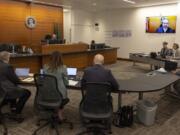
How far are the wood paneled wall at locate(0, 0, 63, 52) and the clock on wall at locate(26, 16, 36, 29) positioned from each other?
5.4 inches

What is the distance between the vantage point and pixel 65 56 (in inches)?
325

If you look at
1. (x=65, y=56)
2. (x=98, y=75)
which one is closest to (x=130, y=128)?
(x=98, y=75)

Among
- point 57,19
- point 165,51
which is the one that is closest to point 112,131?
point 165,51

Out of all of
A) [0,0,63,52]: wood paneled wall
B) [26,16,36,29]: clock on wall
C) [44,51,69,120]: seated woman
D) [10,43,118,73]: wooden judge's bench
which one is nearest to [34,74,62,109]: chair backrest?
[44,51,69,120]: seated woman

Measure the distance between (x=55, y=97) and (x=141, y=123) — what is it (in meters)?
1.61

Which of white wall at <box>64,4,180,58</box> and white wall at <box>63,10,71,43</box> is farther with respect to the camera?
white wall at <box>63,10,71,43</box>

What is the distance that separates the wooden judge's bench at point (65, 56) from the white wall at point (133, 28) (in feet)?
6.37

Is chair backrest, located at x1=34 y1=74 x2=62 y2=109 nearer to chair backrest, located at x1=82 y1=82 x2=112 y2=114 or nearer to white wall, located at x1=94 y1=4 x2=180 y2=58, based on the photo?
chair backrest, located at x1=82 y1=82 x2=112 y2=114

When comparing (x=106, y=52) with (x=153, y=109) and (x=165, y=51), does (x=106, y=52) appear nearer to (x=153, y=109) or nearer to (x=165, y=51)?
(x=165, y=51)

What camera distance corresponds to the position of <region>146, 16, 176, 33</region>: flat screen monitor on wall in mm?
10562

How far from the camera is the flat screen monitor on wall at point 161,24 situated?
10562 mm

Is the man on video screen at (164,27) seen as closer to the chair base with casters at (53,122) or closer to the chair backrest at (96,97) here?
the chair base with casters at (53,122)

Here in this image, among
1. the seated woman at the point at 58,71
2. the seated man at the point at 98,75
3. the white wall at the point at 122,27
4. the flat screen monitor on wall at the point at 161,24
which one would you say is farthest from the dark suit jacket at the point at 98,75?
the flat screen monitor on wall at the point at 161,24

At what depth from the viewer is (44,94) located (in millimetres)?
3156
